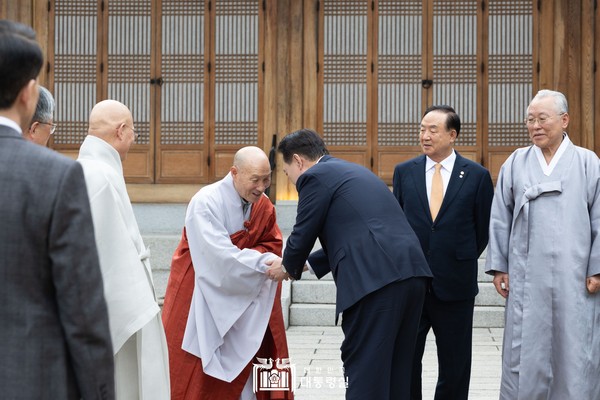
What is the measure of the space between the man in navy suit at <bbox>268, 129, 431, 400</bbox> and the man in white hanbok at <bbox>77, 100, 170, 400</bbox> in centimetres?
84

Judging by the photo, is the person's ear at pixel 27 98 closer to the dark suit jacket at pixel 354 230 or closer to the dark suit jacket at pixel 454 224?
the dark suit jacket at pixel 354 230

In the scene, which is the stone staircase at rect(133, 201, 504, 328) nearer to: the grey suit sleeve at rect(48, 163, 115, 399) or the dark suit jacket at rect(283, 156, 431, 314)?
the dark suit jacket at rect(283, 156, 431, 314)

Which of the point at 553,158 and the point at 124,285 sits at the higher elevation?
the point at 553,158

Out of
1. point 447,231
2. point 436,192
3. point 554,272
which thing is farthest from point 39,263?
point 436,192

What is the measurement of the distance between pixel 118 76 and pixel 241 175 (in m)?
6.09

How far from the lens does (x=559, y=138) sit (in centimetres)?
474

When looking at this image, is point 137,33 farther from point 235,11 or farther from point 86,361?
point 86,361

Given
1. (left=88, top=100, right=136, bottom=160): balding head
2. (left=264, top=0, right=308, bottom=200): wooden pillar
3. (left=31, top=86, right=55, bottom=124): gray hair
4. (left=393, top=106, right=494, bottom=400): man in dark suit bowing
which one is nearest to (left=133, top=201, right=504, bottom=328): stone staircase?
(left=264, top=0, right=308, bottom=200): wooden pillar

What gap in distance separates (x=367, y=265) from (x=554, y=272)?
110cm

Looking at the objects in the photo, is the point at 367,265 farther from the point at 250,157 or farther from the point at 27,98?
the point at 27,98

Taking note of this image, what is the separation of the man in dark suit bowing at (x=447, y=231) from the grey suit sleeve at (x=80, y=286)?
9.55 ft

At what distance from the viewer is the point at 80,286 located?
2.22 meters

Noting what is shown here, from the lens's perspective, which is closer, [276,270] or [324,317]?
[276,270]

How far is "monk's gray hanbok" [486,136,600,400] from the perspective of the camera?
4.58 m
